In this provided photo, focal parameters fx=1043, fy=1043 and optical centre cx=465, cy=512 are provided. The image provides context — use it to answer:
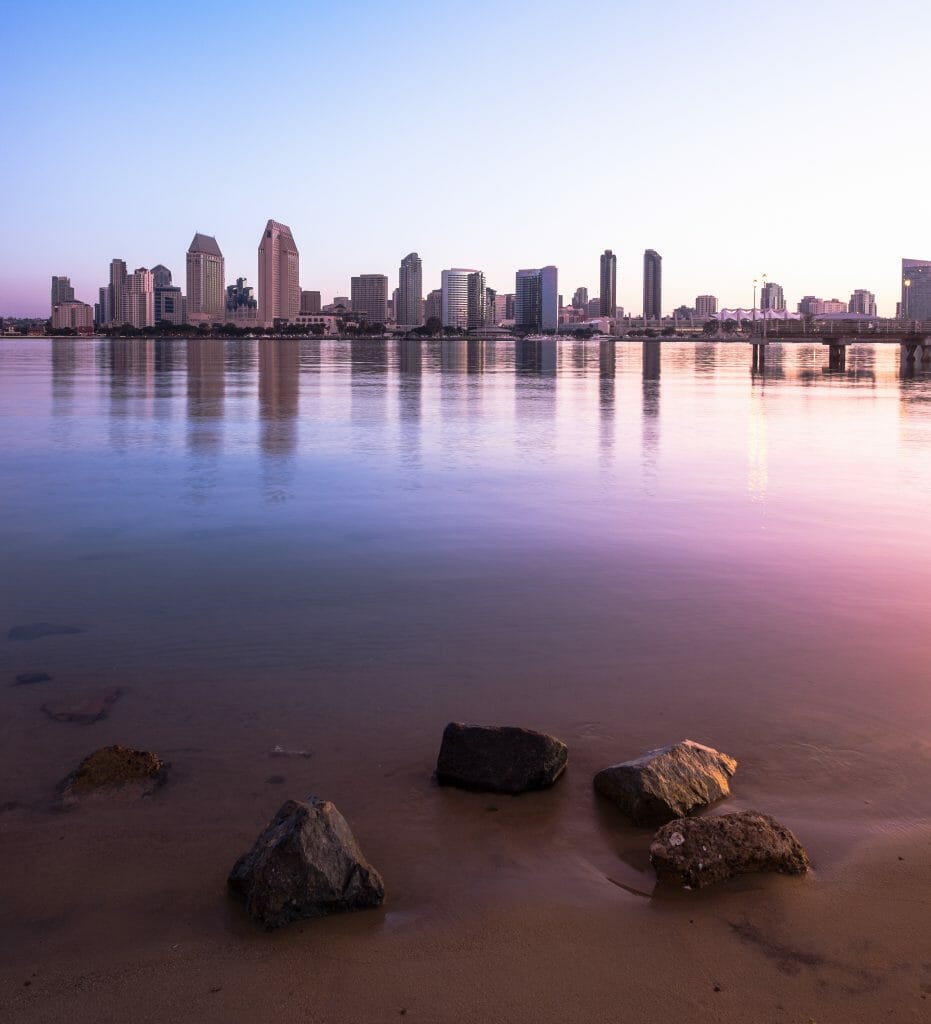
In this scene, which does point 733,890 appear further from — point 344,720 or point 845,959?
point 344,720

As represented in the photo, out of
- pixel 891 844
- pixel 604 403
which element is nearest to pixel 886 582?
pixel 891 844

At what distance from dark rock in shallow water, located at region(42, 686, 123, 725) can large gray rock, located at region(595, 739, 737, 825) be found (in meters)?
3.53

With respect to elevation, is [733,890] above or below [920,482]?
below

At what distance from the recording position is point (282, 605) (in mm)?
10008

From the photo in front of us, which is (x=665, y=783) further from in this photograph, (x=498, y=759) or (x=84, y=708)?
(x=84, y=708)

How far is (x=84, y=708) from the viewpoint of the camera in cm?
741

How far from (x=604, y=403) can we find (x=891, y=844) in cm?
3320

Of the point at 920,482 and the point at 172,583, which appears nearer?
the point at 172,583

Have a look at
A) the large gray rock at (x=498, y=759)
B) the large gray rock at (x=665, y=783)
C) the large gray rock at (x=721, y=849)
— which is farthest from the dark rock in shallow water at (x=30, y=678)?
the large gray rock at (x=721, y=849)

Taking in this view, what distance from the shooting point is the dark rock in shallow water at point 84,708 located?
7.23 m

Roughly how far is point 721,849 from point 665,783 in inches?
28.9

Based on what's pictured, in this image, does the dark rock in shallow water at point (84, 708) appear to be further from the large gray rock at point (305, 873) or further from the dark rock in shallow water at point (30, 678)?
the large gray rock at point (305, 873)

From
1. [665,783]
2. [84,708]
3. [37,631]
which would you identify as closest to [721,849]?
[665,783]

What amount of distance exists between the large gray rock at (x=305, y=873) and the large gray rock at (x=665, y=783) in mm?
1626
